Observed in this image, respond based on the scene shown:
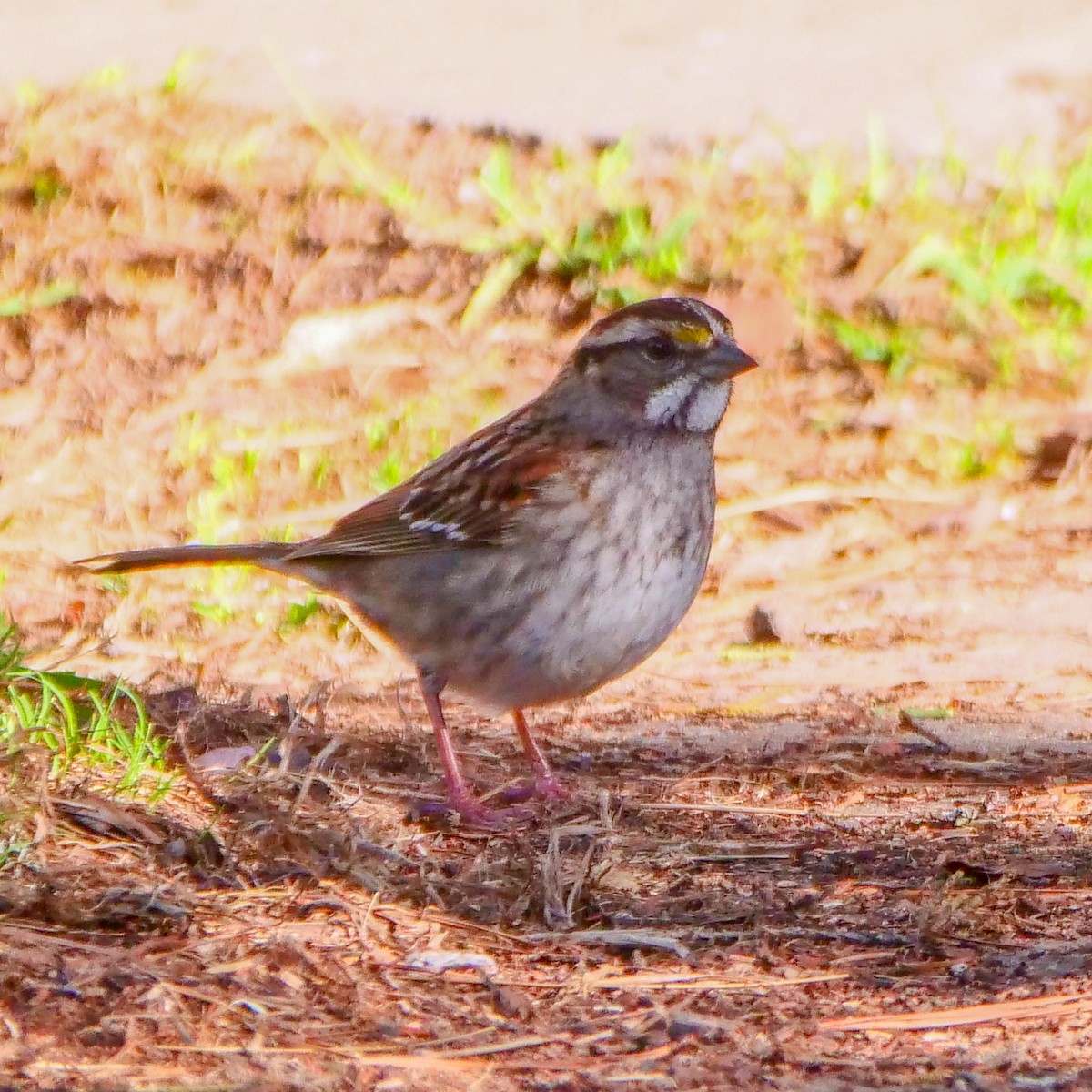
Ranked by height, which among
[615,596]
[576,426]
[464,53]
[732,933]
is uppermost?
[464,53]

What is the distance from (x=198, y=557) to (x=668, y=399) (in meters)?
1.22

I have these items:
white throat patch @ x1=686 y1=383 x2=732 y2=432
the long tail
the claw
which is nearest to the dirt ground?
the claw

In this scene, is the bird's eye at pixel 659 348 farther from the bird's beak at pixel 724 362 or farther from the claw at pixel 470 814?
the claw at pixel 470 814

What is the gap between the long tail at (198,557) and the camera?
15.3ft

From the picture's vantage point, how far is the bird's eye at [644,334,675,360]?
4.33 metres

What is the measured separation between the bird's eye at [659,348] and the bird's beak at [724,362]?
8 centimetres

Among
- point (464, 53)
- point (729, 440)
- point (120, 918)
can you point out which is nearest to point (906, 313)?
point (729, 440)

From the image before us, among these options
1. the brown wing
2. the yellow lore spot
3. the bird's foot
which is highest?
the yellow lore spot

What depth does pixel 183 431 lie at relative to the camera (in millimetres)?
6059

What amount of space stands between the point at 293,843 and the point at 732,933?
0.78 metres

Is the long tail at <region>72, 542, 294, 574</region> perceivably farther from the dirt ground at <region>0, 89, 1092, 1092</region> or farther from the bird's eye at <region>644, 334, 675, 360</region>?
the bird's eye at <region>644, 334, 675, 360</region>

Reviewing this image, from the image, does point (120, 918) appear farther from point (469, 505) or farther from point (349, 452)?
point (349, 452)

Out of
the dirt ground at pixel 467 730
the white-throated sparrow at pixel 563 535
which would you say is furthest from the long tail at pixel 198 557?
the dirt ground at pixel 467 730

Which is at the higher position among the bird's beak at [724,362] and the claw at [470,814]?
the bird's beak at [724,362]
